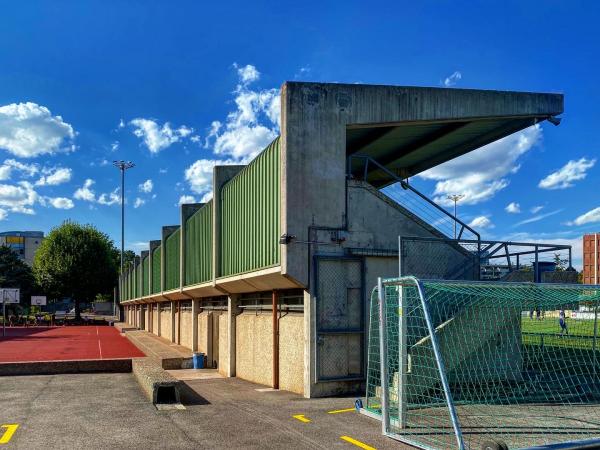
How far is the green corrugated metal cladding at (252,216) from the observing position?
14.4 metres

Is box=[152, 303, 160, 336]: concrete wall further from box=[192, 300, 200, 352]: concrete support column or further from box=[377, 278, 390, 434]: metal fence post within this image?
box=[377, 278, 390, 434]: metal fence post

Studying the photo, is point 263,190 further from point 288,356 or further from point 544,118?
point 544,118

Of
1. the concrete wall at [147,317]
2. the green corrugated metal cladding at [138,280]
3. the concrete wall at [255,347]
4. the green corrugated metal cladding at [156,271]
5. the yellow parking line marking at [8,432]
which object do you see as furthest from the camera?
the green corrugated metal cladding at [138,280]

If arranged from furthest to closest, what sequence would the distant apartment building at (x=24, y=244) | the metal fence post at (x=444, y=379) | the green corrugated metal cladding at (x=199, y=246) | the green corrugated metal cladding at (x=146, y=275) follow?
the distant apartment building at (x=24, y=244) → the green corrugated metal cladding at (x=146, y=275) → the green corrugated metal cladding at (x=199, y=246) → the metal fence post at (x=444, y=379)

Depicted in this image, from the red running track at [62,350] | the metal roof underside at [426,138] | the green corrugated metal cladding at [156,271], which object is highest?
the metal roof underside at [426,138]

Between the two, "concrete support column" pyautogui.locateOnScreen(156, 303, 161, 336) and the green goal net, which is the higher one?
the green goal net

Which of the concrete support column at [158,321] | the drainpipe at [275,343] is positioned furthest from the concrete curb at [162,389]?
the concrete support column at [158,321]

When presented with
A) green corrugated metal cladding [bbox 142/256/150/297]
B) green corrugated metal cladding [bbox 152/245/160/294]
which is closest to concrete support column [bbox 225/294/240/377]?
green corrugated metal cladding [bbox 152/245/160/294]

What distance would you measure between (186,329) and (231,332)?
9554 mm

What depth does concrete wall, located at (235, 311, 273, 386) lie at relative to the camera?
53.3 feet

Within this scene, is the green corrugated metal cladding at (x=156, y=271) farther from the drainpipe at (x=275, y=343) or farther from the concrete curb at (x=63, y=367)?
the drainpipe at (x=275, y=343)

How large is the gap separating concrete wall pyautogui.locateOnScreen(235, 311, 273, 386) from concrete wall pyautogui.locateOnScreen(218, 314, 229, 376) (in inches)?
34.2

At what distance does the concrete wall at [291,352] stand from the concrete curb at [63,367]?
22.4ft

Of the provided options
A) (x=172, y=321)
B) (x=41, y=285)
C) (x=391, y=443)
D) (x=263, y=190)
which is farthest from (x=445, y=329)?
(x=41, y=285)
